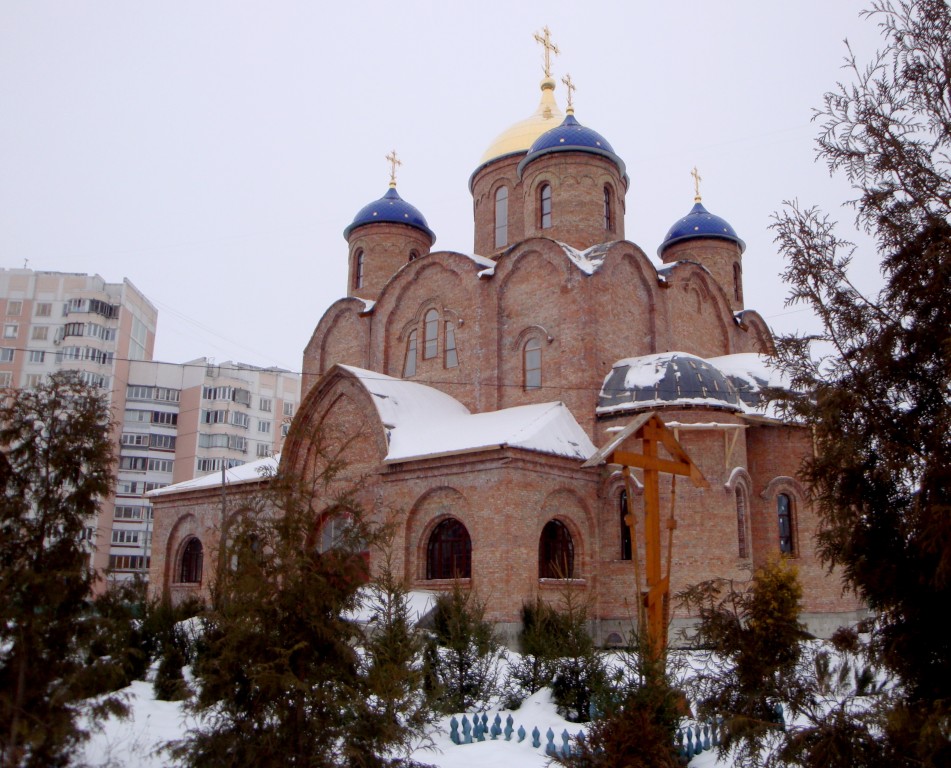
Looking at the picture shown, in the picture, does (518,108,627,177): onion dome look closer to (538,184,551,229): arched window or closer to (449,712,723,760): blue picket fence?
(538,184,551,229): arched window

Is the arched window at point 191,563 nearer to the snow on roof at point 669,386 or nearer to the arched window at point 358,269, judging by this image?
the arched window at point 358,269

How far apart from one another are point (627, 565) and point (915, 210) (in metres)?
12.0

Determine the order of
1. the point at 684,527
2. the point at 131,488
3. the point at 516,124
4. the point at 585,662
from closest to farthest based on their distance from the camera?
1. the point at 585,662
2. the point at 684,527
3. the point at 516,124
4. the point at 131,488

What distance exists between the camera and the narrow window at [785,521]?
668 inches

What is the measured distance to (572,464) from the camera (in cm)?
1595

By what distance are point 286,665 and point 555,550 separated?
34.1 feet

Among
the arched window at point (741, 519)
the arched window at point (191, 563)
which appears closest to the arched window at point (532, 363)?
the arched window at point (741, 519)

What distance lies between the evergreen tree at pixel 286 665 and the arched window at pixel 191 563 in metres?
16.0

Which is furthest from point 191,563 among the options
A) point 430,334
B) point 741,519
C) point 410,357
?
point 741,519

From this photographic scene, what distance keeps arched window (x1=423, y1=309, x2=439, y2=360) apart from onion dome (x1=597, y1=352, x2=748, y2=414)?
15.6 feet

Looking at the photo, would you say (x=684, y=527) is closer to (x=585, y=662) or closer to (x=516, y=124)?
(x=585, y=662)

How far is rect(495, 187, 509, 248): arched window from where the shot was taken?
2327 cm

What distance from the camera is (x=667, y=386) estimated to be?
1627cm

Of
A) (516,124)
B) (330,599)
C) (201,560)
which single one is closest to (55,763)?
(330,599)
